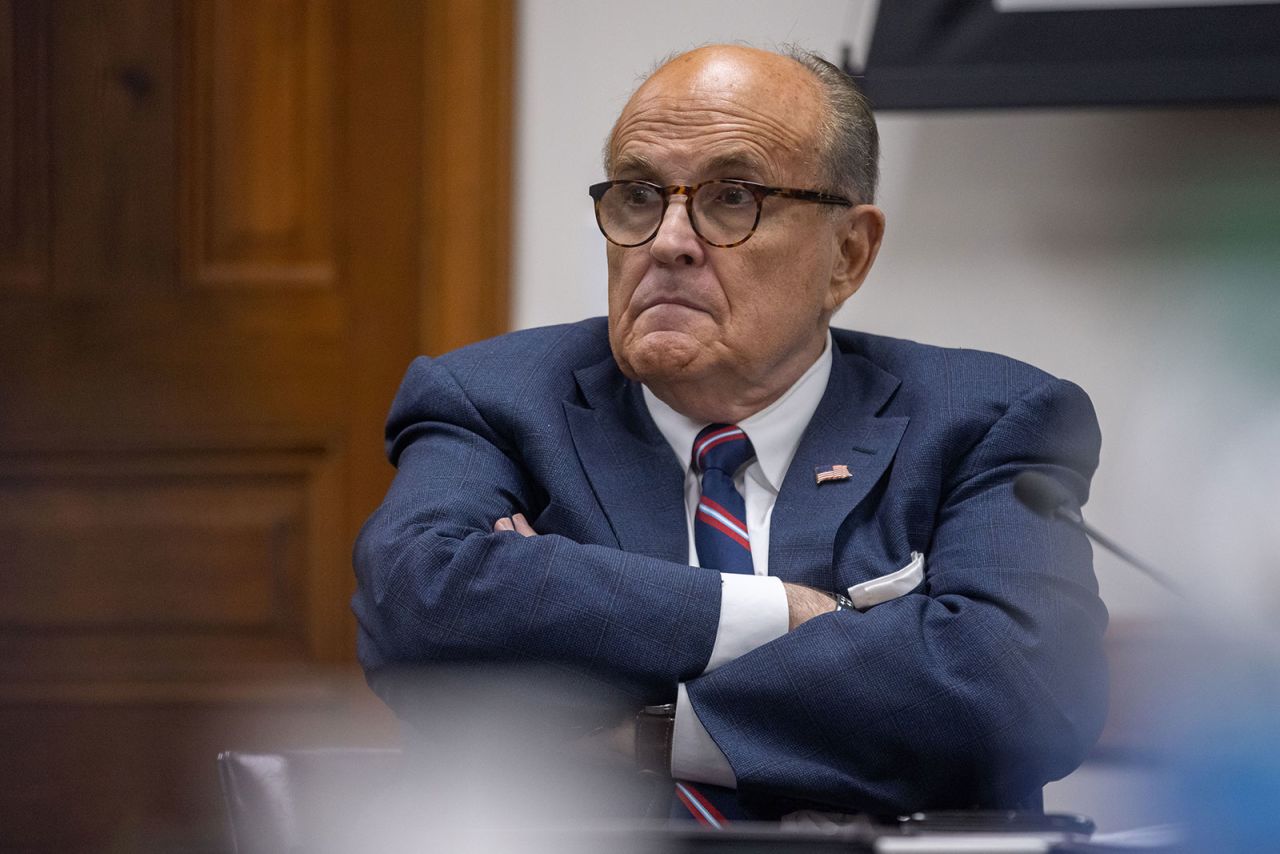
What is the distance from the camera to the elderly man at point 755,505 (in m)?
1.26

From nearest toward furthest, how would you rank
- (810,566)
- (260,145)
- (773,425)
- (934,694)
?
1. (934,694)
2. (810,566)
3. (773,425)
4. (260,145)

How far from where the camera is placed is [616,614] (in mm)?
1260

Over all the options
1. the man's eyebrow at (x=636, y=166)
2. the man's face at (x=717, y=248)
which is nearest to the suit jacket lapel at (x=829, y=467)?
the man's face at (x=717, y=248)

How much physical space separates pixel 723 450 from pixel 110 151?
1.46 m

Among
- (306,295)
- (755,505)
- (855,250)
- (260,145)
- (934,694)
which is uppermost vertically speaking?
(260,145)

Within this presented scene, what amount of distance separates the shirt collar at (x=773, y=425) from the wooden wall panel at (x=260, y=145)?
1003 mm

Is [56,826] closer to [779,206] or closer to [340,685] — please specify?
[340,685]

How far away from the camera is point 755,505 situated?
1.50 metres

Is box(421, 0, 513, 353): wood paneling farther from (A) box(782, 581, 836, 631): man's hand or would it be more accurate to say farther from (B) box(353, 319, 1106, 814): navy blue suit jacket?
(A) box(782, 581, 836, 631): man's hand

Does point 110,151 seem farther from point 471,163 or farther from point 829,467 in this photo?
point 829,467

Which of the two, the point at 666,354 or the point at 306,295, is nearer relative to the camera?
the point at 666,354

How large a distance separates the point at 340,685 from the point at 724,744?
1.25 m

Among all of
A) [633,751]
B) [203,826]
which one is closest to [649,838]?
[633,751]

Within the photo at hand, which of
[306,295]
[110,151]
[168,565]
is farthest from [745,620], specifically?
[110,151]
